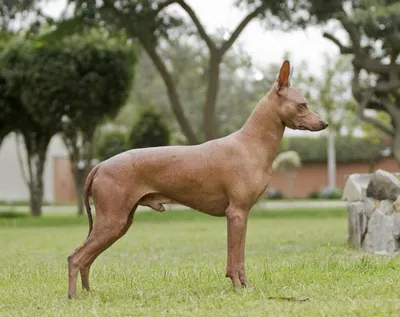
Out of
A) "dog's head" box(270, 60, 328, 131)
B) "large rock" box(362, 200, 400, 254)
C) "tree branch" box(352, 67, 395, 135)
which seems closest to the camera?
"dog's head" box(270, 60, 328, 131)

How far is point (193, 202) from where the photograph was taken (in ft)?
20.5

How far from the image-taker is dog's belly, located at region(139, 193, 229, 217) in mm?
6172

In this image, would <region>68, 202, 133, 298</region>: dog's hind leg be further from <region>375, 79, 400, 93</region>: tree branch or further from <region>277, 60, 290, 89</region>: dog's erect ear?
<region>375, 79, 400, 93</region>: tree branch

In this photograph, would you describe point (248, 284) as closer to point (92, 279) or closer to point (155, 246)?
point (92, 279)

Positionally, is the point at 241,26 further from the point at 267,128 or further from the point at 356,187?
the point at 267,128

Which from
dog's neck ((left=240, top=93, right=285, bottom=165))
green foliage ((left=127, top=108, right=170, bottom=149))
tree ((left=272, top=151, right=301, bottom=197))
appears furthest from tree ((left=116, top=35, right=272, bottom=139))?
dog's neck ((left=240, top=93, right=285, bottom=165))

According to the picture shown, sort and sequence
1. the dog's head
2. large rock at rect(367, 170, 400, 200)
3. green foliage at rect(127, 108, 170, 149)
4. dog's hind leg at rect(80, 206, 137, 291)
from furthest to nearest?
green foliage at rect(127, 108, 170, 149) → large rock at rect(367, 170, 400, 200) → the dog's head → dog's hind leg at rect(80, 206, 137, 291)

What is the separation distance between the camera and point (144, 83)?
144 ft

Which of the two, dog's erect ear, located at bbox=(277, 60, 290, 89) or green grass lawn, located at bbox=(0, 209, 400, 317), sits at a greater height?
dog's erect ear, located at bbox=(277, 60, 290, 89)

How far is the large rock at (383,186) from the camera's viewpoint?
952 centimetres

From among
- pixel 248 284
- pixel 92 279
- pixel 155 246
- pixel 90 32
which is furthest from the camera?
pixel 90 32

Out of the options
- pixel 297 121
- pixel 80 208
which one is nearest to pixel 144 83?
pixel 80 208

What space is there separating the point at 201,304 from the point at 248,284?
2.62 ft

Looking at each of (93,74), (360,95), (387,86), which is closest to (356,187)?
(387,86)
